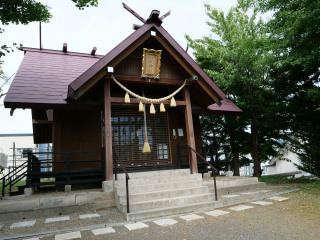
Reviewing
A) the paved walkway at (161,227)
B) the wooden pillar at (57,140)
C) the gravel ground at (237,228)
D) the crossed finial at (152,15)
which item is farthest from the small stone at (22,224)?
the crossed finial at (152,15)

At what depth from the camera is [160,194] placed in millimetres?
5285

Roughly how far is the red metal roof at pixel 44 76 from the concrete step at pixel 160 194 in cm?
352

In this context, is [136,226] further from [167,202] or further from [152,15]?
[152,15]

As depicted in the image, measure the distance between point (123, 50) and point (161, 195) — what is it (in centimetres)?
404

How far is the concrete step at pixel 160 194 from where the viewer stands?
5.05m

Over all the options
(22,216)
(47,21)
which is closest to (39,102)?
(47,21)

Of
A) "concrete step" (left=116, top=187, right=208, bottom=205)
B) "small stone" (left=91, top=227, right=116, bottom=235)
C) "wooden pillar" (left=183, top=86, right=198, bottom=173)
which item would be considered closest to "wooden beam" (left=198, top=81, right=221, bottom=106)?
"wooden pillar" (left=183, top=86, right=198, bottom=173)

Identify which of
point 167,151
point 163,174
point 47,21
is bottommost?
point 163,174

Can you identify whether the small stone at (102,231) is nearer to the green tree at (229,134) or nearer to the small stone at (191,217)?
the small stone at (191,217)

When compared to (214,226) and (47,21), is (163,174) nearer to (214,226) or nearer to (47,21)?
(214,226)

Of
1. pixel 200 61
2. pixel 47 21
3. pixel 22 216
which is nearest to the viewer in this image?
pixel 22 216

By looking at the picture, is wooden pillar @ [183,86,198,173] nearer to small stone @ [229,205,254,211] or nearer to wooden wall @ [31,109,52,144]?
small stone @ [229,205,254,211]

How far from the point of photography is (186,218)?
14.5 feet

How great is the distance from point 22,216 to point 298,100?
35.1 feet
